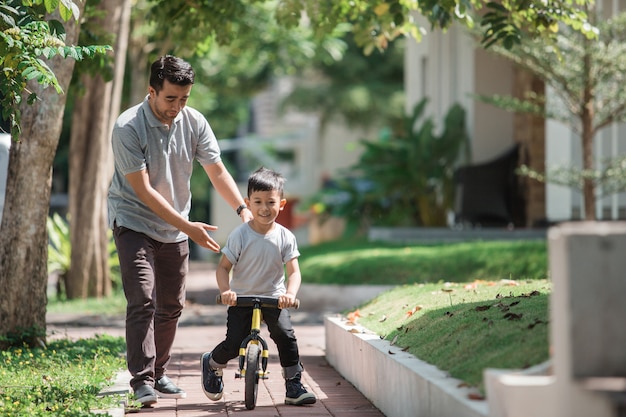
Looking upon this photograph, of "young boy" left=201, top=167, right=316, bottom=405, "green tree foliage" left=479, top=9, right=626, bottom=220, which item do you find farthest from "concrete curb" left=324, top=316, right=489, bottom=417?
"green tree foliage" left=479, top=9, right=626, bottom=220

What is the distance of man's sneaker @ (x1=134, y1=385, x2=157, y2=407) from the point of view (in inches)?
249

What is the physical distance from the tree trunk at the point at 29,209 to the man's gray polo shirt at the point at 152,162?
2098 millimetres

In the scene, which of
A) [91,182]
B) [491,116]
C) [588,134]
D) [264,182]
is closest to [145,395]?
[264,182]

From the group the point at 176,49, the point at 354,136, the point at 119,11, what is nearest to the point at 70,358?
the point at 176,49

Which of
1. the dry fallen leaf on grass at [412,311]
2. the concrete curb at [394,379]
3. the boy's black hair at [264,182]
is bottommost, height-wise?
the concrete curb at [394,379]

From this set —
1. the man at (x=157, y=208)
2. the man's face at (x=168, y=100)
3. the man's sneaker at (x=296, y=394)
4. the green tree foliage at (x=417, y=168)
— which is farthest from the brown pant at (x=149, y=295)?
the green tree foliage at (x=417, y=168)

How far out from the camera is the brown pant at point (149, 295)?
6.38 m

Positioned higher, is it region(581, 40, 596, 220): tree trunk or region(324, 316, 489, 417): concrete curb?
region(581, 40, 596, 220): tree trunk

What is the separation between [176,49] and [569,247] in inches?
308

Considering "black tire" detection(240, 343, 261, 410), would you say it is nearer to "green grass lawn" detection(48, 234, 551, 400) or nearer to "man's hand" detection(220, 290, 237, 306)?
"man's hand" detection(220, 290, 237, 306)

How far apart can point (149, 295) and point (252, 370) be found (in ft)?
2.41

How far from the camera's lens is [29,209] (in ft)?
28.1

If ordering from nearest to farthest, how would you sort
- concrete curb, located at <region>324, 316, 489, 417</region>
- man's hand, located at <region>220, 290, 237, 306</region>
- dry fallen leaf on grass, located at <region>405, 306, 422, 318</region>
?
concrete curb, located at <region>324, 316, 489, 417</region>
man's hand, located at <region>220, 290, 237, 306</region>
dry fallen leaf on grass, located at <region>405, 306, 422, 318</region>

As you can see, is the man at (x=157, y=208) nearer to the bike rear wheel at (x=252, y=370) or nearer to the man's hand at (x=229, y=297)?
the man's hand at (x=229, y=297)
